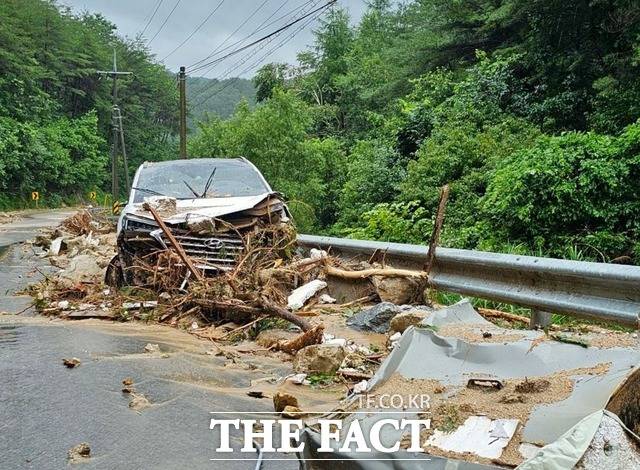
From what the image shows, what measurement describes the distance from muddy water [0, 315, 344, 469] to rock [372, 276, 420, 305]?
1753 millimetres

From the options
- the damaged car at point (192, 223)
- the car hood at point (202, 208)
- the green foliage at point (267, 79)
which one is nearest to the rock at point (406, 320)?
the damaged car at point (192, 223)

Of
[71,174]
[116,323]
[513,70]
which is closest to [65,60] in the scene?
[71,174]

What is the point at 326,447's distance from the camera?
2.43 m

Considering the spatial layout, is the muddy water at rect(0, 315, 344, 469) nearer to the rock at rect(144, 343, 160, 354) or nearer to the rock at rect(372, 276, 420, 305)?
the rock at rect(144, 343, 160, 354)

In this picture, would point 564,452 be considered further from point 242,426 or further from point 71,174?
point 71,174

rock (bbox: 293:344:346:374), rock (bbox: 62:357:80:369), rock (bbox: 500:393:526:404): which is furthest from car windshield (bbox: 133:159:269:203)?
rock (bbox: 500:393:526:404)

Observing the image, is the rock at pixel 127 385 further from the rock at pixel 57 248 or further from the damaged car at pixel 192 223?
the rock at pixel 57 248

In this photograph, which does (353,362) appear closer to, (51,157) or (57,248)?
(57,248)

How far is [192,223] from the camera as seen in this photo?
7.21m

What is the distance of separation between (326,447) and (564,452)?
86 centimetres

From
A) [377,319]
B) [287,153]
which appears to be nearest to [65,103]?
[287,153]

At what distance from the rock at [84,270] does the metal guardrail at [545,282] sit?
16.9ft

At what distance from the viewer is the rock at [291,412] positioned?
3353 mm

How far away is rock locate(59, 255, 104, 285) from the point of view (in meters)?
9.34
